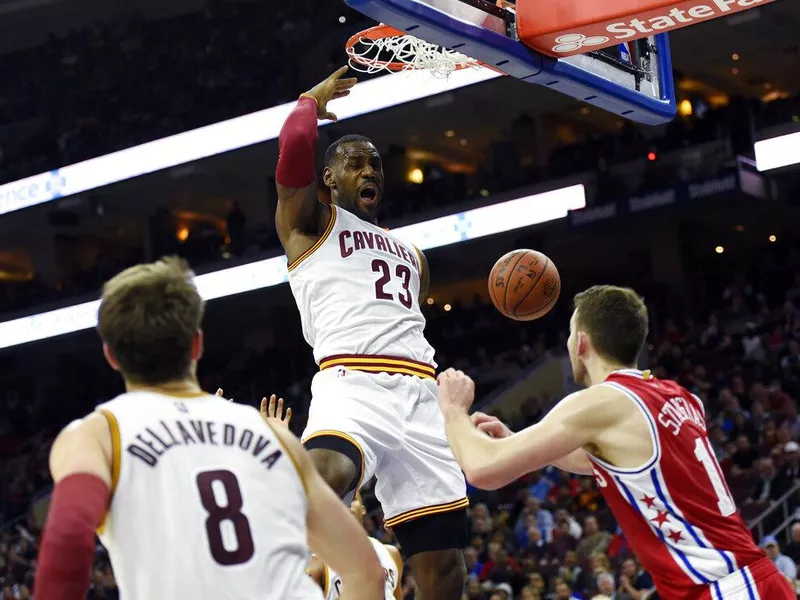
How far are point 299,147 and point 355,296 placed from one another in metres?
0.70

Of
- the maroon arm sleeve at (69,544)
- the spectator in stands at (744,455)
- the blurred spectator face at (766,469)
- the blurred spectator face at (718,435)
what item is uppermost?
the blurred spectator face at (718,435)

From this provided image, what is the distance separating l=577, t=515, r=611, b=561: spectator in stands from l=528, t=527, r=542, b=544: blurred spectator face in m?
0.65

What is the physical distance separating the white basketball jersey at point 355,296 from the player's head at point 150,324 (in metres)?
2.33

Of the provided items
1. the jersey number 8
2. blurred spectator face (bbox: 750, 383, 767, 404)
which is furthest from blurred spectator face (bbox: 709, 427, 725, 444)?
the jersey number 8

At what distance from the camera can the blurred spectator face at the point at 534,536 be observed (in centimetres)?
1239

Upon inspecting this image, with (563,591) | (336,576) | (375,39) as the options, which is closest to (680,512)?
(336,576)

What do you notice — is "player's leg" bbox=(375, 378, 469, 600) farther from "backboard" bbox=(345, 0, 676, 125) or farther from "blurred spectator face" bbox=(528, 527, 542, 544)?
"blurred spectator face" bbox=(528, 527, 542, 544)

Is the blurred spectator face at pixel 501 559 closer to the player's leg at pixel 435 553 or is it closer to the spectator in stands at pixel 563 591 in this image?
the spectator in stands at pixel 563 591

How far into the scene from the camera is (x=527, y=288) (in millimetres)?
5289

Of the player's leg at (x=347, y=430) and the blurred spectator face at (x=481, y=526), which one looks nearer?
the player's leg at (x=347, y=430)

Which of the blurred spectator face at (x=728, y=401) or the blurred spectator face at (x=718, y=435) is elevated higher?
the blurred spectator face at (x=728, y=401)

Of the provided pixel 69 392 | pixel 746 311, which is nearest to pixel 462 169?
pixel 746 311

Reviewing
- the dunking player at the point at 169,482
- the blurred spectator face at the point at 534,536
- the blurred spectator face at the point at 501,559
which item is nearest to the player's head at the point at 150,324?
the dunking player at the point at 169,482

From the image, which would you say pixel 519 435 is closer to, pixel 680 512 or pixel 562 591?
pixel 680 512
